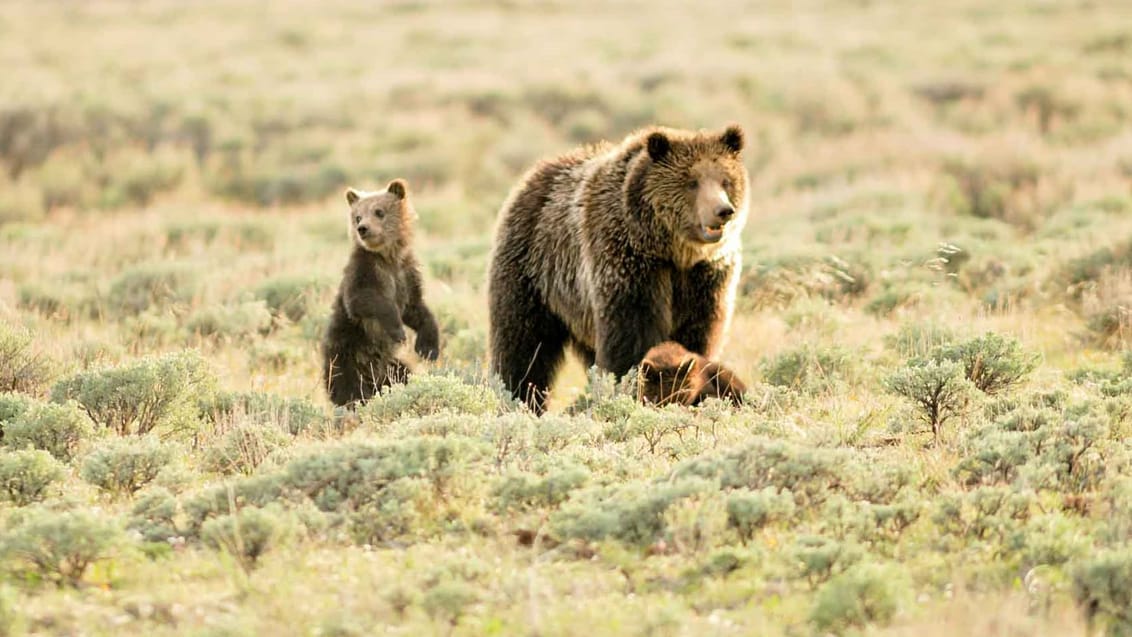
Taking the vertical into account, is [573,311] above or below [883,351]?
above

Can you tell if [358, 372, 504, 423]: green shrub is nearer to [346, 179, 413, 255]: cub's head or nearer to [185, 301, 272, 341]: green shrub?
[346, 179, 413, 255]: cub's head

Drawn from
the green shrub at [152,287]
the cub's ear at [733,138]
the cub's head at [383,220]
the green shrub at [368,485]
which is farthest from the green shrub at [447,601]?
the green shrub at [152,287]

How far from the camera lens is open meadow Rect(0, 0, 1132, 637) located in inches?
197

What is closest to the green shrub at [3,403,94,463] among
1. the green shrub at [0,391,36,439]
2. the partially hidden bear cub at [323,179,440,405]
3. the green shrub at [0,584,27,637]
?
the green shrub at [0,391,36,439]

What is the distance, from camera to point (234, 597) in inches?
195

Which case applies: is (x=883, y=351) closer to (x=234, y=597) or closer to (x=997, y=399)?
(x=997, y=399)

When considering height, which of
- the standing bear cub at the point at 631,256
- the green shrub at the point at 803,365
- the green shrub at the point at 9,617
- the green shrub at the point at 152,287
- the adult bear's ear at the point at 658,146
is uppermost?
the adult bear's ear at the point at 658,146

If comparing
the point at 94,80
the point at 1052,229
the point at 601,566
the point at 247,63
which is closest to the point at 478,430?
the point at 601,566

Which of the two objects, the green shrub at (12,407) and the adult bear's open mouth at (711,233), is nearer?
the green shrub at (12,407)

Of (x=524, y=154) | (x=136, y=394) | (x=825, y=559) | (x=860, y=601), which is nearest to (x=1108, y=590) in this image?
(x=860, y=601)

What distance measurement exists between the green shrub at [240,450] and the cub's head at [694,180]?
8.75 feet

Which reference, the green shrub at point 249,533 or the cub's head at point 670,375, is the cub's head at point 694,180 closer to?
the cub's head at point 670,375

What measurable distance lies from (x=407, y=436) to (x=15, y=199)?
54.6 ft

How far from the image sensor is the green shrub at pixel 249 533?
206 inches
